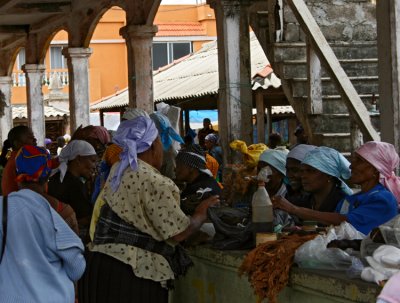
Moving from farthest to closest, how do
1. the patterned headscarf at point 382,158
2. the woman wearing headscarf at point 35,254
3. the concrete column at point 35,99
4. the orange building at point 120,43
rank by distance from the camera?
the orange building at point 120,43 < the concrete column at point 35,99 < the patterned headscarf at point 382,158 < the woman wearing headscarf at point 35,254

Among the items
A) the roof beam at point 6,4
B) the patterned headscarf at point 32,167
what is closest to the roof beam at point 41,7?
the roof beam at point 6,4

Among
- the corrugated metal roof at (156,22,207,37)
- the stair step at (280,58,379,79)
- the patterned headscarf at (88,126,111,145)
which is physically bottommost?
the patterned headscarf at (88,126,111,145)

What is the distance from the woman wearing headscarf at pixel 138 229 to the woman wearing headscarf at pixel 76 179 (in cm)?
158

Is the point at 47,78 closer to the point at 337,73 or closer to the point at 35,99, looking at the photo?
the point at 35,99

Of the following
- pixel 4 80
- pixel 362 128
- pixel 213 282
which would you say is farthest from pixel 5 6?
pixel 213 282

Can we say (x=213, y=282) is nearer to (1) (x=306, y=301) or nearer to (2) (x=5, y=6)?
(1) (x=306, y=301)

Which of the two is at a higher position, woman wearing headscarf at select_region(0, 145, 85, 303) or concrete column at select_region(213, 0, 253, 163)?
concrete column at select_region(213, 0, 253, 163)

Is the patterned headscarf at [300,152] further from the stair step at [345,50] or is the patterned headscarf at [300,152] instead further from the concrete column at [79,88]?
the concrete column at [79,88]

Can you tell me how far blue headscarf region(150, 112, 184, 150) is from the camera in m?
7.51

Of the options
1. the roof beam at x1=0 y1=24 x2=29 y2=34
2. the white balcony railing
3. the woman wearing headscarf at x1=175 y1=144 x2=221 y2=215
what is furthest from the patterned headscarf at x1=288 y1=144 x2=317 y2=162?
the white balcony railing

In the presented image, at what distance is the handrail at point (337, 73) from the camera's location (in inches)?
346

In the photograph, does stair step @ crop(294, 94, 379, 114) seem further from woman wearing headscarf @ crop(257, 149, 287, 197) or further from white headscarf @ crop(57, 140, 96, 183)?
woman wearing headscarf @ crop(257, 149, 287, 197)

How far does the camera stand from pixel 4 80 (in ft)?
82.4

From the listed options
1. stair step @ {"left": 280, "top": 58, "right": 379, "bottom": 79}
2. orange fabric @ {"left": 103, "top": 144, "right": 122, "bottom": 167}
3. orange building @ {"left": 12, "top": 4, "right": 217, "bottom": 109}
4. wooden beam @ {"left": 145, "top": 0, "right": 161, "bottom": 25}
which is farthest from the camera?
orange building @ {"left": 12, "top": 4, "right": 217, "bottom": 109}
